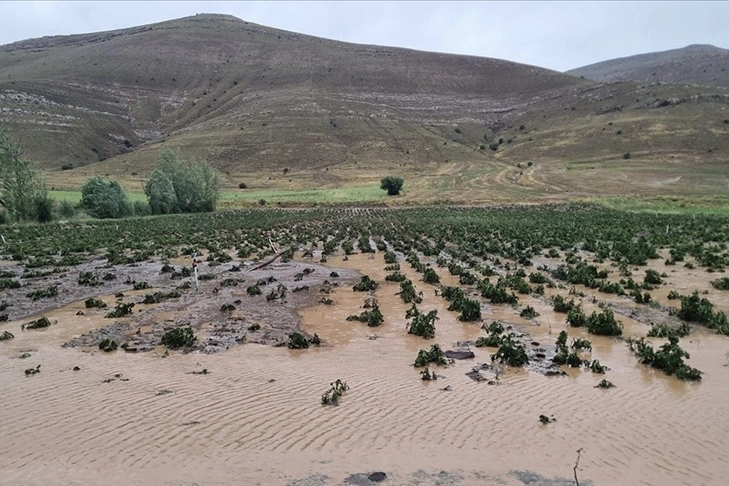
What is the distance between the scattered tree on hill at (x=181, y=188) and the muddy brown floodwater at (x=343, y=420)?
4687cm

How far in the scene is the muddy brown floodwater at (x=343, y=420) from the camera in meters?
6.45

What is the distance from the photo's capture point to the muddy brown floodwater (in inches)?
254

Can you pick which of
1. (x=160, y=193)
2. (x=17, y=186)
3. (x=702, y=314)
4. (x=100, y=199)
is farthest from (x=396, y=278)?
(x=160, y=193)

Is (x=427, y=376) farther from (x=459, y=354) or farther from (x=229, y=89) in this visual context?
(x=229, y=89)

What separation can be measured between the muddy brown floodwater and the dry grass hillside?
5705 centimetres

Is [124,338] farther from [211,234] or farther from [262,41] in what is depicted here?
[262,41]

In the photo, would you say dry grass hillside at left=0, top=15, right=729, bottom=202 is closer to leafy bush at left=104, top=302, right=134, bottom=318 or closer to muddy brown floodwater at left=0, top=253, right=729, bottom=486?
leafy bush at left=104, top=302, right=134, bottom=318

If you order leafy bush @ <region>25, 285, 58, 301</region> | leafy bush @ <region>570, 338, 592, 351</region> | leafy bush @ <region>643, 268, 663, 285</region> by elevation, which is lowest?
leafy bush @ <region>643, 268, 663, 285</region>

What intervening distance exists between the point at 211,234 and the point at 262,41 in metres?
153

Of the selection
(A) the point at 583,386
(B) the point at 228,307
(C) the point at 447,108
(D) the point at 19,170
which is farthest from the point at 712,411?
(C) the point at 447,108

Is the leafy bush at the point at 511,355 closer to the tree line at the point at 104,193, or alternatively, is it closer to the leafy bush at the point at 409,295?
the leafy bush at the point at 409,295

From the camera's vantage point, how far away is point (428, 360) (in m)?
10.5

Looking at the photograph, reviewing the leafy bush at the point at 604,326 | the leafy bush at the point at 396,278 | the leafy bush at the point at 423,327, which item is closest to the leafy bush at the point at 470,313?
the leafy bush at the point at 423,327

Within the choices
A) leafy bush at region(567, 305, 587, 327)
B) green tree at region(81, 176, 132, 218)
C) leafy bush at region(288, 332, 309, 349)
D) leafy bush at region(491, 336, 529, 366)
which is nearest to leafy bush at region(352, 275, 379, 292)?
leafy bush at region(288, 332, 309, 349)
